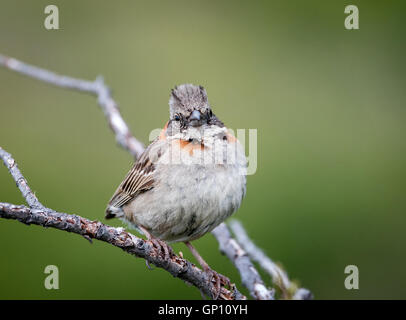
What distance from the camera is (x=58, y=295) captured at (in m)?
5.69

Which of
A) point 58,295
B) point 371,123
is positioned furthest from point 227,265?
point 371,123

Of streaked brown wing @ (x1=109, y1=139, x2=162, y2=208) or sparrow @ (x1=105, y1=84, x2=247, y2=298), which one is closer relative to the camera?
sparrow @ (x1=105, y1=84, x2=247, y2=298)

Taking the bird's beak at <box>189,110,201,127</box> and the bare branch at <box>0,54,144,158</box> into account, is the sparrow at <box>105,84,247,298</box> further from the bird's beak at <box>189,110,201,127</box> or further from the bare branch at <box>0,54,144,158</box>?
the bare branch at <box>0,54,144,158</box>

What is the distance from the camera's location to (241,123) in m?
7.41

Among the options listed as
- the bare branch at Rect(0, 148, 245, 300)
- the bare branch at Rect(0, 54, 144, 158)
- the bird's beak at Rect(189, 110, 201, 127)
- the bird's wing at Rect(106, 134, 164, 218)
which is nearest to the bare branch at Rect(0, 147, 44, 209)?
the bare branch at Rect(0, 148, 245, 300)

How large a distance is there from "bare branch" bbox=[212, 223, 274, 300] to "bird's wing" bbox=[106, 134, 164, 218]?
77cm

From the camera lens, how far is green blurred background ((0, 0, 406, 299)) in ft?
20.0

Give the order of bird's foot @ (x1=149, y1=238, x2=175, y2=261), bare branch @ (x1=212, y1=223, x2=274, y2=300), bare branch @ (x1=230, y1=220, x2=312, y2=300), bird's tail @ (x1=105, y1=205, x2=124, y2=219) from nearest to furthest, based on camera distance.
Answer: bird's foot @ (x1=149, y1=238, x2=175, y2=261)
bare branch @ (x1=230, y1=220, x2=312, y2=300)
bare branch @ (x1=212, y1=223, x2=274, y2=300)
bird's tail @ (x1=105, y1=205, x2=124, y2=219)

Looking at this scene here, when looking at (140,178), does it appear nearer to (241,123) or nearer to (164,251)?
(164,251)

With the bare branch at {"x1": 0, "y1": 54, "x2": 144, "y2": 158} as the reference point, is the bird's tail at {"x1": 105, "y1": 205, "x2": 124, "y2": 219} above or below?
below

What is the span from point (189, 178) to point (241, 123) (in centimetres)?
325

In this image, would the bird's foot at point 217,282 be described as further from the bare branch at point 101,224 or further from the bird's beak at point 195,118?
the bird's beak at point 195,118

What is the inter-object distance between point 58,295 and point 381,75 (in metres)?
5.82
